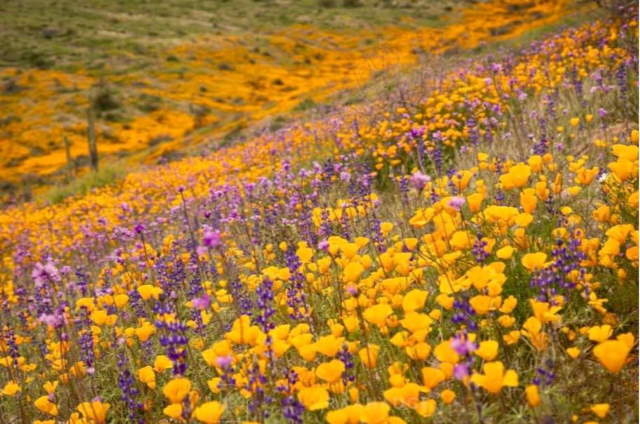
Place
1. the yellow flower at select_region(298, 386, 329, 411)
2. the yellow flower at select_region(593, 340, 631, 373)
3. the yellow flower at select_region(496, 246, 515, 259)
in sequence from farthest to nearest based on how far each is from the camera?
the yellow flower at select_region(496, 246, 515, 259) < the yellow flower at select_region(298, 386, 329, 411) < the yellow flower at select_region(593, 340, 631, 373)

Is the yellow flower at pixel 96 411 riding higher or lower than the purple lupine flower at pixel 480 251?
lower

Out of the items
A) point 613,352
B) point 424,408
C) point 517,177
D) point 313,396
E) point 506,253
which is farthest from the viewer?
point 517,177

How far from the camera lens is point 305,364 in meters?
2.58

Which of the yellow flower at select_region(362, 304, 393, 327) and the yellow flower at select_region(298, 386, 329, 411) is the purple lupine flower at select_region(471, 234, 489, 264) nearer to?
the yellow flower at select_region(362, 304, 393, 327)

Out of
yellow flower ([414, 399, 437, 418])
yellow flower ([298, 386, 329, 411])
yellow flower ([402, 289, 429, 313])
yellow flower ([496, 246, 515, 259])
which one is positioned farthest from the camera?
yellow flower ([496, 246, 515, 259])

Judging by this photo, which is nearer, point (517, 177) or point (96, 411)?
point (96, 411)

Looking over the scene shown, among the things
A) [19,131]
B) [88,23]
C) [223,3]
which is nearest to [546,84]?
[19,131]

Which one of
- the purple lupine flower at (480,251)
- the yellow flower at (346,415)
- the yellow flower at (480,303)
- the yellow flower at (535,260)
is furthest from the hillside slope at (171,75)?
the yellow flower at (346,415)

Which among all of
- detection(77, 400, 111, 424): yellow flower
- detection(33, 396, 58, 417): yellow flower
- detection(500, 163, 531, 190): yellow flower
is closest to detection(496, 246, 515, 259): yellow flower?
detection(500, 163, 531, 190): yellow flower

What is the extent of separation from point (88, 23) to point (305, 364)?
180 ft

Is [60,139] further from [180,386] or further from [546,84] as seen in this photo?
[180,386]

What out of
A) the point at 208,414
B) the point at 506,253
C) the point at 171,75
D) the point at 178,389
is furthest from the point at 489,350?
the point at 171,75

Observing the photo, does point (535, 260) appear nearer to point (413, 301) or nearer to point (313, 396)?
point (413, 301)

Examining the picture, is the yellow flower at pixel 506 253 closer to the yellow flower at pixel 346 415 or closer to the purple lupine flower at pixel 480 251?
the purple lupine flower at pixel 480 251
